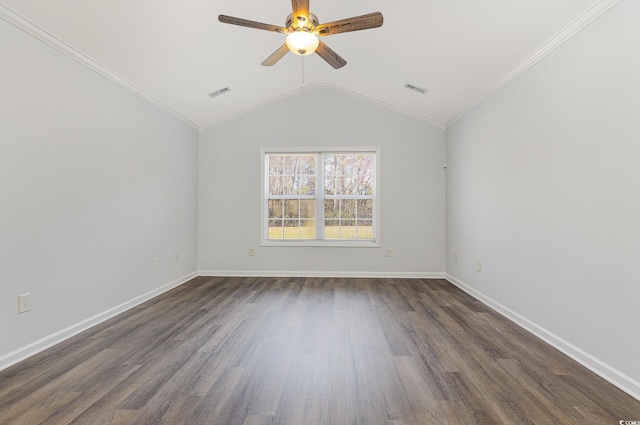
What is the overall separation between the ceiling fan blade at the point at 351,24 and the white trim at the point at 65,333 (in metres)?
3.12

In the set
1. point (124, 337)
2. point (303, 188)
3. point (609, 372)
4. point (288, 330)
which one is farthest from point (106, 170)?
point (609, 372)

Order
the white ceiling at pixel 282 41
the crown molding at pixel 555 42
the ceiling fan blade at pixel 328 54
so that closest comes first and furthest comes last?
the crown molding at pixel 555 42, the white ceiling at pixel 282 41, the ceiling fan blade at pixel 328 54

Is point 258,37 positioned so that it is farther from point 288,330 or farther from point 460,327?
point 460,327

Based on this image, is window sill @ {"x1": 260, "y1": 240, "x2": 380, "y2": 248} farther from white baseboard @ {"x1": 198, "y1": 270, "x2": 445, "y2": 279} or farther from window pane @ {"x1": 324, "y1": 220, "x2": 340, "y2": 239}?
white baseboard @ {"x1": 198, "y1": 270, "x2": 445, "y2": 279}

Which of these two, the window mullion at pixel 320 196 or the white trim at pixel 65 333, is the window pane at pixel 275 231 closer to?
the window mullion at pixel 320 196

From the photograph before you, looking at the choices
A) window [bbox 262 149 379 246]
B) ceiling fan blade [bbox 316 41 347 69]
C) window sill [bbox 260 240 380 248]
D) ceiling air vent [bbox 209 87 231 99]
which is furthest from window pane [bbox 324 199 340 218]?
ceiling fan blade [bbox 316 41 347 69]

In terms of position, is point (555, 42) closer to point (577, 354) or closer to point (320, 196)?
point (577, 354)

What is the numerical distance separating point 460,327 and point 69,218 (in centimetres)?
356

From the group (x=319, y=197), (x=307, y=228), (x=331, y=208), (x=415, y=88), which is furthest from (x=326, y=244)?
(x=415, y=88)

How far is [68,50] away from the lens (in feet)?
8.18

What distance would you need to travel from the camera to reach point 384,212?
4.88 m

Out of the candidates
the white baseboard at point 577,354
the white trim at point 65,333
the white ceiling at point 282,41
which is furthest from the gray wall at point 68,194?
the white baseboard at point 577,354

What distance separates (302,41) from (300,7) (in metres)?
0.20

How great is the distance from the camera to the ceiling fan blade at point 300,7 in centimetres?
203
